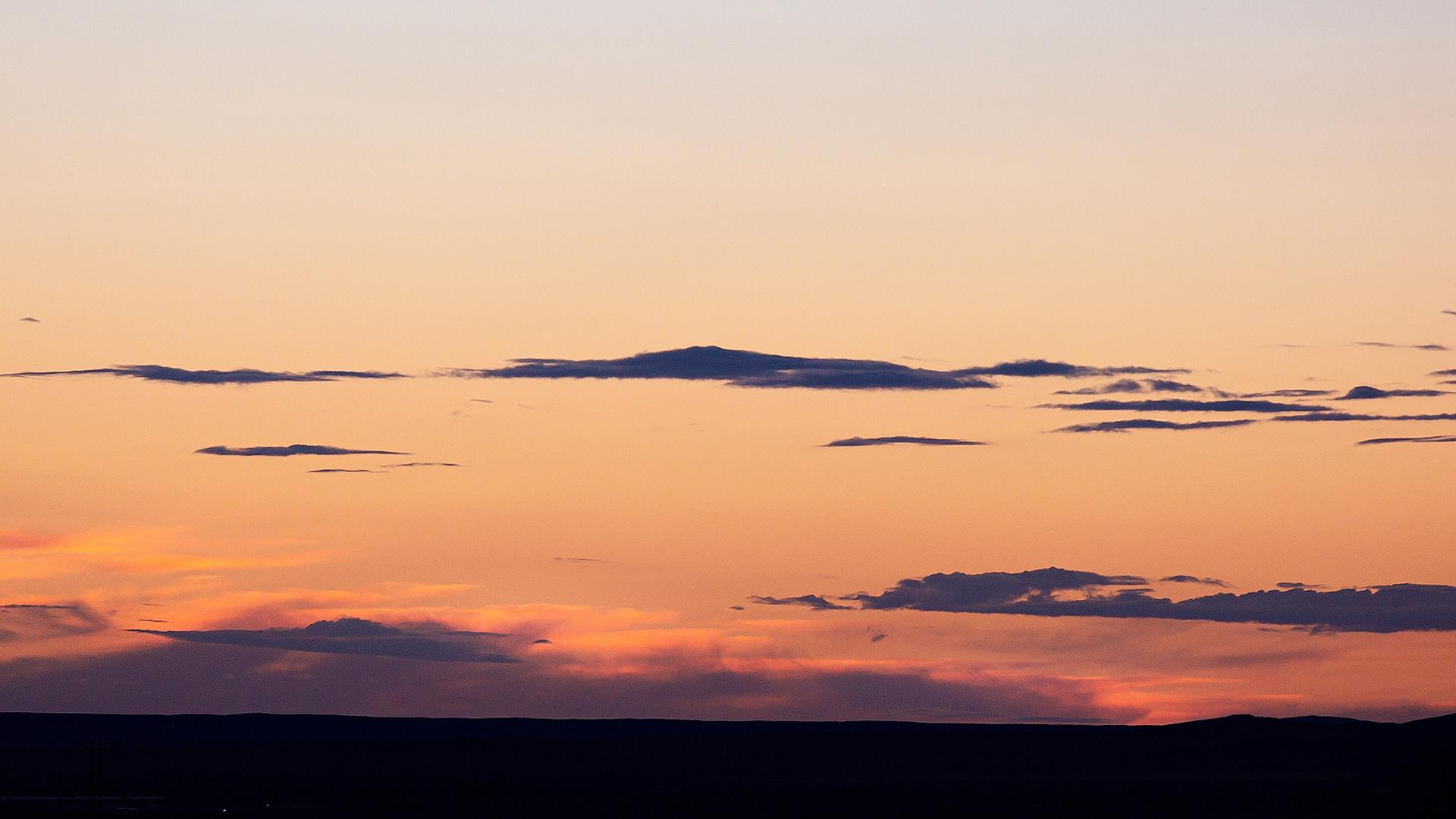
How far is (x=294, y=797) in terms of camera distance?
126 m

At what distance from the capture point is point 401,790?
137 m

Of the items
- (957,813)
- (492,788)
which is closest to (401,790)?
(492,788)

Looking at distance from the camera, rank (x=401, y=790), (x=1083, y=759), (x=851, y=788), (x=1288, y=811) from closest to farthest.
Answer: (x=1288, y=811) → (x=401, y=790) → (x=851, y=788) → (x=1083, y=759)

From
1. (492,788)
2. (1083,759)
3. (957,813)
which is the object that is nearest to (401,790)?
(492,788)

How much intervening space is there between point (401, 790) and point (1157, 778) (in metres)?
67.5

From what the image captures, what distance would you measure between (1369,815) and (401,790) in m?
59.9

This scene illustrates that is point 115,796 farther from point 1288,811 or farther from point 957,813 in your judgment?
point 1288,811

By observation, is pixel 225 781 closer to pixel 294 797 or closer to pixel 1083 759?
pixel 294 797

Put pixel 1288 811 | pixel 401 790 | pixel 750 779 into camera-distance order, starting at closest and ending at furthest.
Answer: pixel 1288 811 → pixel 401 790 → pixel 750 779

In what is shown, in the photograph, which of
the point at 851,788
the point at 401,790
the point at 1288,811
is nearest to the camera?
the point at 1288,811

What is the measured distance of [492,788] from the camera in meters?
142

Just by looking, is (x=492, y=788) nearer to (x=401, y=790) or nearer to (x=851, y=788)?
(x=401, y=790)

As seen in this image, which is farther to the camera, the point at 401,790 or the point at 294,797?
the point at 401,790

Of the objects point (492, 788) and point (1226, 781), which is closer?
point (492, 788)
